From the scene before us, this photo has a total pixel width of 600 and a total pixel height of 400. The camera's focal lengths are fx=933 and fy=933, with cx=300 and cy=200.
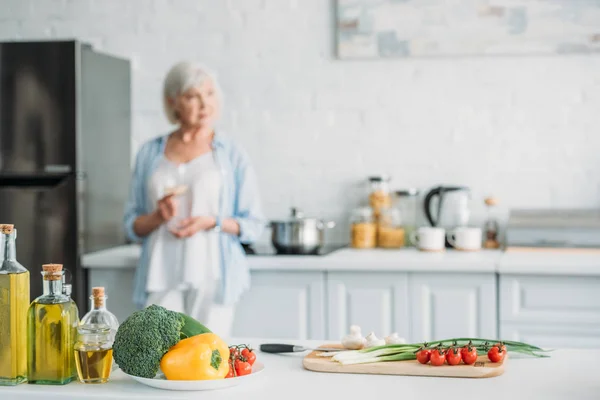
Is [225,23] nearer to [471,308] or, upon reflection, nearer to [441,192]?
[441,192]

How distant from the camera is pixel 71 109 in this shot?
4098 millimetres

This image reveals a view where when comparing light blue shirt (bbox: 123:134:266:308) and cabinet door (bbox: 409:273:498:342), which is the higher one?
light blue shirt (bbox: 123:134:266:308)

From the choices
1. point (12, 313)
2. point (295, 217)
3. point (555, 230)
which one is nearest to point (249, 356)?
point (12, 313)

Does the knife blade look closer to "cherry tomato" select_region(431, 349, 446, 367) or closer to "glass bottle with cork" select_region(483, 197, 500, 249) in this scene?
"cherry tomato" select_region(431, 349, 446, 367)

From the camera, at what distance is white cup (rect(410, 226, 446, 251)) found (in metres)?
4.17

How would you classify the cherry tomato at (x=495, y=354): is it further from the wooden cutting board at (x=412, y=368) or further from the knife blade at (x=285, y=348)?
the knife blade at (x=285, y=348)

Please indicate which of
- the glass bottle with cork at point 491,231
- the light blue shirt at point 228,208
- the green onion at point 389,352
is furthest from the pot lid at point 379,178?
the green onion at point 389,352

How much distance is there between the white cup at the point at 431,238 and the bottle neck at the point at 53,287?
2.52 m

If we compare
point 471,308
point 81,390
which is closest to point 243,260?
point 471,308

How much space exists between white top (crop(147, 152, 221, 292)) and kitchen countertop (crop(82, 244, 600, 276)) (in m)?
0.30

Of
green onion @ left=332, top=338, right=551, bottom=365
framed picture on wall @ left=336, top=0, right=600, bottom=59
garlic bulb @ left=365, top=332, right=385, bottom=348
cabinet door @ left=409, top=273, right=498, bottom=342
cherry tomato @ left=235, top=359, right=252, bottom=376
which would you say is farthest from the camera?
framed picture on wall @ left=336, top=0, right=600, bottom=59

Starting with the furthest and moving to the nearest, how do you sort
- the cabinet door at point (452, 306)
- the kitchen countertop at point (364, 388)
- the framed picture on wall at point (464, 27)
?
the framed picture on wall at point (464, 27) → the cabinet door at point (452, 306) → the kitchen countertop at point (364, 388)

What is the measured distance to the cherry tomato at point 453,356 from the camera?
2.00 m

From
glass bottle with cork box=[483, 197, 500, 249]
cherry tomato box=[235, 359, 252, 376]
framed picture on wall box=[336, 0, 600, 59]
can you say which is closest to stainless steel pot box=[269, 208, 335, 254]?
glass bottle with cork box=[483, 197, 500, 249]
